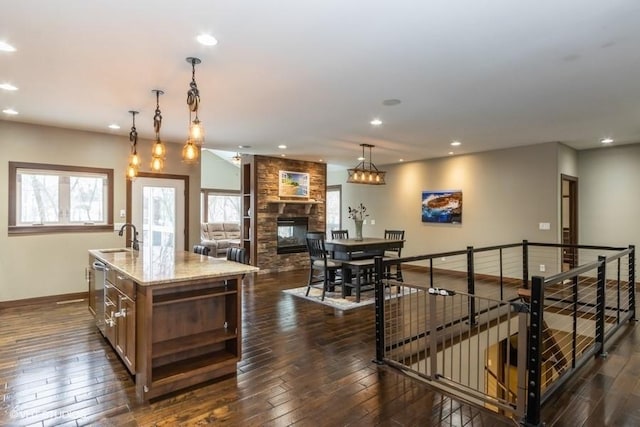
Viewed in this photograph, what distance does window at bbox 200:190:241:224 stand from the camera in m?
12.6

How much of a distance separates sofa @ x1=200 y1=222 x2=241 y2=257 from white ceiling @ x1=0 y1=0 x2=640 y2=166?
18.4 feet

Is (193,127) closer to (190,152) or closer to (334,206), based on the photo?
(190,152)

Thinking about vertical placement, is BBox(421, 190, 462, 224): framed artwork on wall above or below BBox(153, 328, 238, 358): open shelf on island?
above

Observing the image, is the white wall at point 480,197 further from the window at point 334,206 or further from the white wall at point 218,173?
the white wall at point 218,173

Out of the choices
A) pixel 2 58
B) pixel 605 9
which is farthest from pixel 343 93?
pixel 2 58

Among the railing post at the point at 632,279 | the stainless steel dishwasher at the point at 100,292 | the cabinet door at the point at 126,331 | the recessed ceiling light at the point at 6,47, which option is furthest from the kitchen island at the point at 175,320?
the railing post at the point at 632,279

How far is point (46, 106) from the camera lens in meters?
4.38

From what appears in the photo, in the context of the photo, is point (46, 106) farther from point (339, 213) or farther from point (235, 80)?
point (339, 213)

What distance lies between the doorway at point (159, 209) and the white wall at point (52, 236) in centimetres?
24

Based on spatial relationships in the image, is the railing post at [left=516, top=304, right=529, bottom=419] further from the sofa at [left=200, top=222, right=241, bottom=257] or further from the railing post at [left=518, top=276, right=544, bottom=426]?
the sofa at [left=200, top=222, right=241, bottom=257]

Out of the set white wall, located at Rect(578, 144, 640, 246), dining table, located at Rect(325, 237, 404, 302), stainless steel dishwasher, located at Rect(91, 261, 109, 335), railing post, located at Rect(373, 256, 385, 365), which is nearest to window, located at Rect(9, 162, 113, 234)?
stainless steel dishwasher, located at Rect(91, 261, 109, 335)

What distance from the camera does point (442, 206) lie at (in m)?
8.12

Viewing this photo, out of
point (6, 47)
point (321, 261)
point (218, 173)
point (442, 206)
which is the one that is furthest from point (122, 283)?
point (218, 173)

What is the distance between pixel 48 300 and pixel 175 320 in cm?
387
